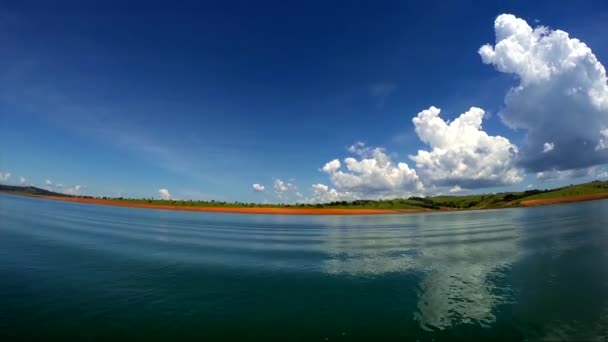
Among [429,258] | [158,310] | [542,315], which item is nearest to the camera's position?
[542,315]

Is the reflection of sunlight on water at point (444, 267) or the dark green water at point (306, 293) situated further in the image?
the reflection of sunlight on water at point (444, 267)

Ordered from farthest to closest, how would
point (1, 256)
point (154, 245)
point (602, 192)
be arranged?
1. point (602, 192)
2. point (154, 245)
3. point (1, 256)

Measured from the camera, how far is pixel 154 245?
41.4 metres

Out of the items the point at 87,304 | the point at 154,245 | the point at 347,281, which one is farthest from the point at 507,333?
the point at 154,245

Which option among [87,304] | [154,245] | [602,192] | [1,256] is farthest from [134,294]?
[602,192]

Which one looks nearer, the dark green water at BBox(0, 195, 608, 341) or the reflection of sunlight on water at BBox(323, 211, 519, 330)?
the dark green water at BBox(0, 195, 608, 341)

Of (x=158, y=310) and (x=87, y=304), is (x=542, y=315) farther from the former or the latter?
(x=87, y=304)

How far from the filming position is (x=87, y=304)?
18266 mm

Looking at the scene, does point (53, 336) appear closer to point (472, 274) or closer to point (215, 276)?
point (215, 276)

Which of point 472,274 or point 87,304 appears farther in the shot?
point 472,274

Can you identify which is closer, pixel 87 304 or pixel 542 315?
pixel 542 315

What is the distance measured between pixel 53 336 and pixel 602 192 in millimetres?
245700

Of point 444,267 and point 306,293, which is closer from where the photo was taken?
point 306,293

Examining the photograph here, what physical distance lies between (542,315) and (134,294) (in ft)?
76.6
